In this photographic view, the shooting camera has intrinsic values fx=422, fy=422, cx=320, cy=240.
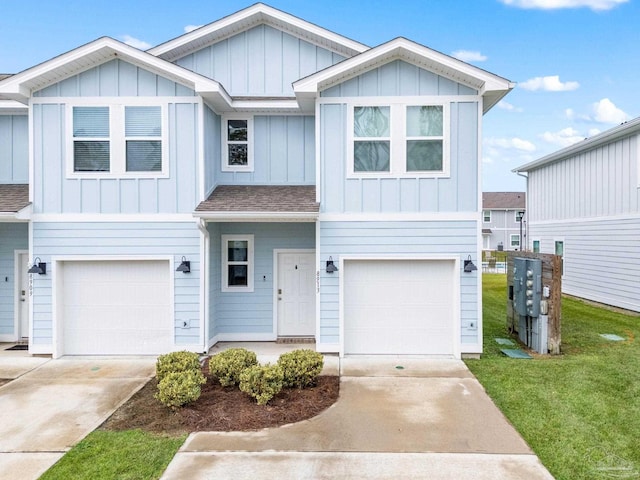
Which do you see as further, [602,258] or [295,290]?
[602,258]

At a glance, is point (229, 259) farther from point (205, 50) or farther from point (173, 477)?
point (173, 477)

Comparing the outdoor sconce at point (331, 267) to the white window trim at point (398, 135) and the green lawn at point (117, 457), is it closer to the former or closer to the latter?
the white window trim at point (398, 135)

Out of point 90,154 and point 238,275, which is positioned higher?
point 90,154

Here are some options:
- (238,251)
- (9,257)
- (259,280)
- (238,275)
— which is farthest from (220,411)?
(9,257)

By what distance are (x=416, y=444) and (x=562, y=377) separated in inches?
140

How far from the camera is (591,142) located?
533 inches

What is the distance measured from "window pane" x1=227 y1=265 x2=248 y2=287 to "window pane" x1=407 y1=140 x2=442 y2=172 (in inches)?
161

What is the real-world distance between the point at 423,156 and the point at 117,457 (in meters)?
6.65

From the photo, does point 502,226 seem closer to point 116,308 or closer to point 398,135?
point 398,135

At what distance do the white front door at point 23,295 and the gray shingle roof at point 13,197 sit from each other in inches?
53.2

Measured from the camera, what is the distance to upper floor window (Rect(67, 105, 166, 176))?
8.00m

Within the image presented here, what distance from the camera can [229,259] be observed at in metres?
9.19

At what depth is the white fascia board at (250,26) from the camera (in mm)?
9156

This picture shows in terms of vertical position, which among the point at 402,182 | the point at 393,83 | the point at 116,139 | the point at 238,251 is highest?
the point at 393,83
